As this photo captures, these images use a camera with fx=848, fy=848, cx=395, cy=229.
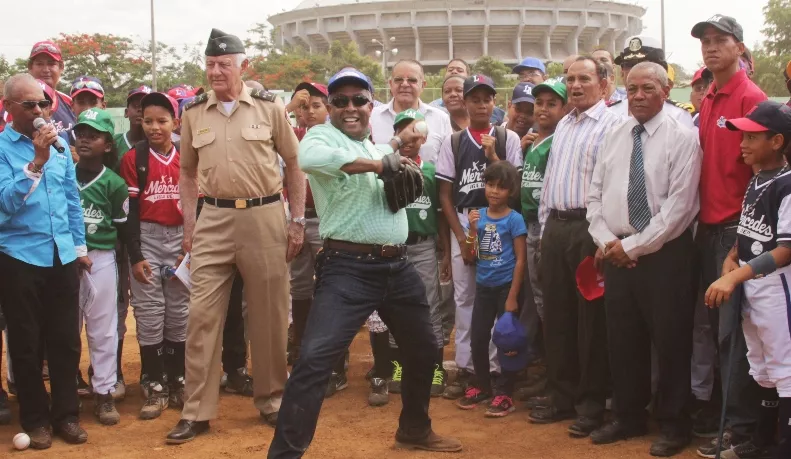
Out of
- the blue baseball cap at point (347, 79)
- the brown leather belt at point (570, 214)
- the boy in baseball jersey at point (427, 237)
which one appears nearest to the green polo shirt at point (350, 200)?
the blue baseball cap at point (347, 79)

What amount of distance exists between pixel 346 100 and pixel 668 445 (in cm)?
295

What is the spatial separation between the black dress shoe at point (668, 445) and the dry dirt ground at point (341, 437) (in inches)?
2.3

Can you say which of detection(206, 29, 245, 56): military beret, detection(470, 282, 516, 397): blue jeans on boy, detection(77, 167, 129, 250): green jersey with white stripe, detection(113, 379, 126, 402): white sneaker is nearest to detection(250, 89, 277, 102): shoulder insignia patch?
detection(206, 29, 245, 56): military beret

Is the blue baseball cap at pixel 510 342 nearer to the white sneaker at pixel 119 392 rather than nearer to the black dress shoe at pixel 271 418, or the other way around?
the black dress shoe at pixel 271 418

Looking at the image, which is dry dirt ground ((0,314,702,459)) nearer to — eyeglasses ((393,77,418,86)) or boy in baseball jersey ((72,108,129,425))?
boy in baseball jersey ((72,108,129,425))

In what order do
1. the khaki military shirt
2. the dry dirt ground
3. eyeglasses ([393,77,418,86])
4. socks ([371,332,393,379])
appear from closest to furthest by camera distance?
the dry dirt ground, the khaki military shirt, socks ([371,332,393,379]), eyeglasses ([393,77,418,86])

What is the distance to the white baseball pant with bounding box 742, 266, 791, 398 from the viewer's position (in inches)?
185

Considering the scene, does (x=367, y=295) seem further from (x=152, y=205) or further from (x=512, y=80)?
(x=512, y=80)

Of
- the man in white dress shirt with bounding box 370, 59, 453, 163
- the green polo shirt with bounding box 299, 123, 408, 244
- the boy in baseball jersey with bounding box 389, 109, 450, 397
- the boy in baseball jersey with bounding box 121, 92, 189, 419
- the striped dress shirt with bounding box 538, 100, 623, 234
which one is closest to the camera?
the green polo shirt with bounding box 299, 123, 408, 244

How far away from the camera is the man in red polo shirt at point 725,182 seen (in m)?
5.15

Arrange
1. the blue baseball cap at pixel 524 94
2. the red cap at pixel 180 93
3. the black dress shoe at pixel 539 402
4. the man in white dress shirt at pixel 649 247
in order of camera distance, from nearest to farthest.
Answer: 1. the man in white dress shirt at pixel 649 247
2. the black dress shoe at pixel 539 402
3. the blue baseball cap at pixel 524 94
4. the red cap at pixel 180 93

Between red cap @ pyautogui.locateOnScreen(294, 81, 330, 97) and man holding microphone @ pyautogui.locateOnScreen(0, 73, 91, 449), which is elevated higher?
red cap @ pyautogui.locateOnScreen(294, 81, 330, 97)

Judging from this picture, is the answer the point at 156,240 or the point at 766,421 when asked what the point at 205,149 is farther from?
the point at 766,421

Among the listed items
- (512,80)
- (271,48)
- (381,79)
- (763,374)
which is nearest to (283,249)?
(763,374)
